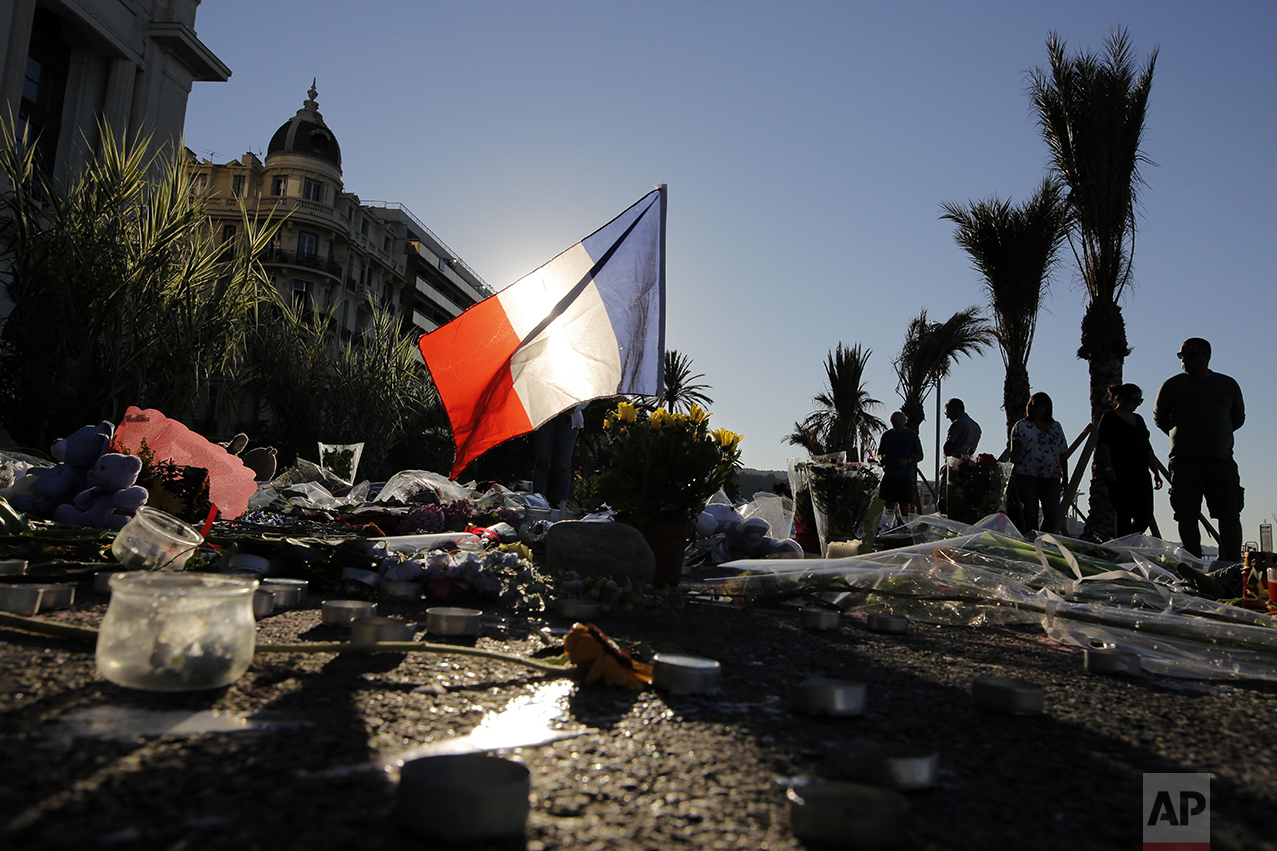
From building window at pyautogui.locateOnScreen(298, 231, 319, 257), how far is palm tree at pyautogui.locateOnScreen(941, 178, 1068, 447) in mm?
46397

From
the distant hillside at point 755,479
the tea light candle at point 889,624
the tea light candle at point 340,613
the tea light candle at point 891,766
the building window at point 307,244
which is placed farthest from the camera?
the building window at point 307,244

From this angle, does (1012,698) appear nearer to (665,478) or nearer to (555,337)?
(665,478)

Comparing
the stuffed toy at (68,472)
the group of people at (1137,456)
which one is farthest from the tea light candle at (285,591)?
the group of people at (1137,456)

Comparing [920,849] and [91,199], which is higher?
[91,199]

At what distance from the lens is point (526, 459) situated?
28969 mm

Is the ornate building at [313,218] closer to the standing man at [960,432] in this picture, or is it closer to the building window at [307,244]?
the building window at [307,244]

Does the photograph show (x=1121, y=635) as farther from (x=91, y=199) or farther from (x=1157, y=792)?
(x=91, y=199)

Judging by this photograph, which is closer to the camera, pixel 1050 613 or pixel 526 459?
pixel 1050 613

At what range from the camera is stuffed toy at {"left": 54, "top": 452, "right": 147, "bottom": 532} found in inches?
142

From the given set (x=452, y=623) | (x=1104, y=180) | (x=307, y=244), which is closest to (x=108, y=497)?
(x=452, y=623)

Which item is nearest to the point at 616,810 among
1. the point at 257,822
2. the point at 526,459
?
the point at 257,822

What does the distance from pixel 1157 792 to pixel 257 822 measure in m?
1.30

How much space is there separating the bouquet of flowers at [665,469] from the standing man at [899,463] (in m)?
4.86

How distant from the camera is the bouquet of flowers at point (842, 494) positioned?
16.5 feet
